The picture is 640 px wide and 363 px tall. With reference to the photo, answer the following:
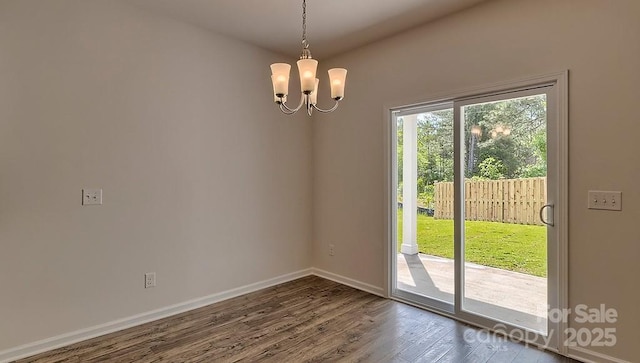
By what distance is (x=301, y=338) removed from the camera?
270 centimetres

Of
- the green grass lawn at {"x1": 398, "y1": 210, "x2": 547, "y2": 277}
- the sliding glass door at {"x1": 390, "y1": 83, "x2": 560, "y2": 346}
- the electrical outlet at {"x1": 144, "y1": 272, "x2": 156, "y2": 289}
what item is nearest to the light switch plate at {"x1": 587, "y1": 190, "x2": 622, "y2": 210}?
the sliding glass door at {"x1": 390, "y1": 83, "x2": 560, "y2": 346}

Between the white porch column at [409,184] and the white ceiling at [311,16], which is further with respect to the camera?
the white porch column at [409,184]

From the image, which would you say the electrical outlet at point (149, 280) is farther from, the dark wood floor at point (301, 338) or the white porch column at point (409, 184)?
the white porch column at point (409, 184)

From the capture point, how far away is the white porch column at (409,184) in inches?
137

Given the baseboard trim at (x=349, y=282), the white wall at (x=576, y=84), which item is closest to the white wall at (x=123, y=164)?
the baseboard trim at (x=349, y=282)

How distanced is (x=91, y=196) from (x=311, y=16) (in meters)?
2.49

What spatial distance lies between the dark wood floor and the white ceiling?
2835 mm

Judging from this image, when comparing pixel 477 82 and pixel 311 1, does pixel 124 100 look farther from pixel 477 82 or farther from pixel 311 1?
pixel 477 82

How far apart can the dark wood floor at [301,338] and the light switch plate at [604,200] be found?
1.15 meters

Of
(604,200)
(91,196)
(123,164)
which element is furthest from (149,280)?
(604,200)

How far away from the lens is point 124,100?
9.36 ft

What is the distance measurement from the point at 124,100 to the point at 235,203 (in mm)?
1452

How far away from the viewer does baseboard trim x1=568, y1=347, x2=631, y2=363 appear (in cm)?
228

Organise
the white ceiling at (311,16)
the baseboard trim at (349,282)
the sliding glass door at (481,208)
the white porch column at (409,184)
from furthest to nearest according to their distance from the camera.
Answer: the baseboard trim at (349,282) < the white porch column at (409,184) < the white ceiling at (311,16) < the sliding glass door at (481,208)
